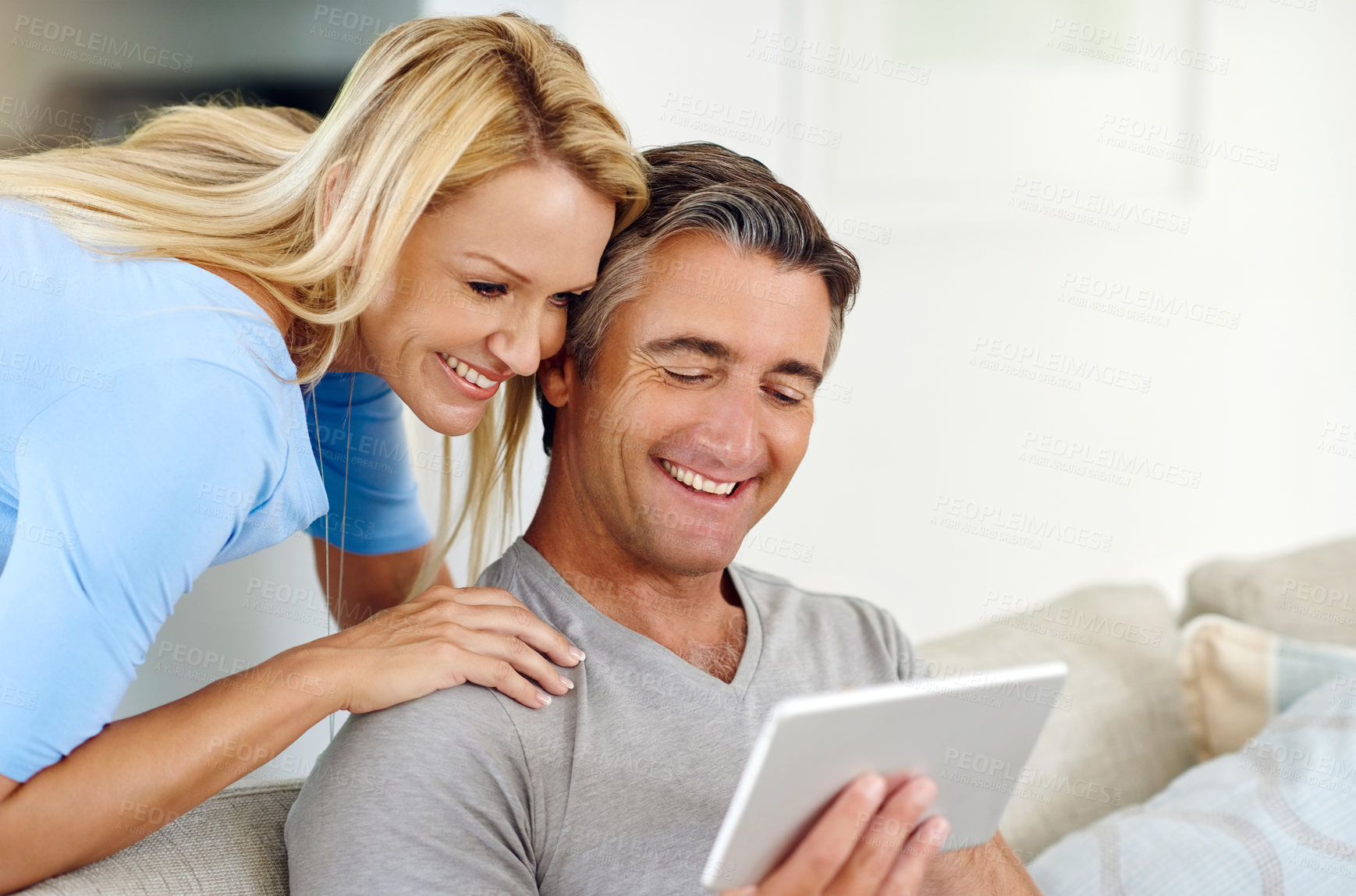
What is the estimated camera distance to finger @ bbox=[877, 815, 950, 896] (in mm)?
939

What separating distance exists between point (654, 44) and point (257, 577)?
4.63 ft

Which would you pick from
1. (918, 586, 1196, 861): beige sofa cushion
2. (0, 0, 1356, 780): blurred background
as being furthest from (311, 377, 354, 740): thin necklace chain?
(0, 0, 1356, 780): blurred background

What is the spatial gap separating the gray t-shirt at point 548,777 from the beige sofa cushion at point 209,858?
0.15ft

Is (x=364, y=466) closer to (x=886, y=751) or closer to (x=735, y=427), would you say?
(x=735, y=427)

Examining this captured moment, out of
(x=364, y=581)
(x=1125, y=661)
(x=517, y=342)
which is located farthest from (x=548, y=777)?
(x=1125, y=661)

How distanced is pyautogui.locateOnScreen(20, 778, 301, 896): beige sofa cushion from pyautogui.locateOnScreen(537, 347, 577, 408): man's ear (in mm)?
543

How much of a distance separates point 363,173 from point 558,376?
1.26 feet

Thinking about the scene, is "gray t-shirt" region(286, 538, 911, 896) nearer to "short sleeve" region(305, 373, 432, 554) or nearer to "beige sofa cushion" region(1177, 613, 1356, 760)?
"short sleeve" region(305, 373, 432, 554)

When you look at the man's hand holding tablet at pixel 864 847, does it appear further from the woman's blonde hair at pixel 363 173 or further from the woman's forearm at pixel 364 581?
the woman's forearm at pixel 364 581

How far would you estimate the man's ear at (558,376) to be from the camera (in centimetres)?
142

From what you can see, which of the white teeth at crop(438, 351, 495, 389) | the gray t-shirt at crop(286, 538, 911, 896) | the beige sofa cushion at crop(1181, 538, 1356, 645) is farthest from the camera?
the beige sofa cushion at crop(1181, 538, 1356, 645)

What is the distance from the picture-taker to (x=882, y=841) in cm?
93

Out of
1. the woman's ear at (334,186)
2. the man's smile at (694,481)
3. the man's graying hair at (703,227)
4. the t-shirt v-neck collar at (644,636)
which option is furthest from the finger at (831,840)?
the woman's ear at (334,186)

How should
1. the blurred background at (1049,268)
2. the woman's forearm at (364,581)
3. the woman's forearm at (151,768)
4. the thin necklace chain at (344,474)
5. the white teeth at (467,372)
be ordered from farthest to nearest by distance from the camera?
the blurred background at (1049,268) < the woman's forearm at (364,581) < the thin necklace chain at (344,474) < the white teeth at (467,372) < the woman's forearm at (151,768)
